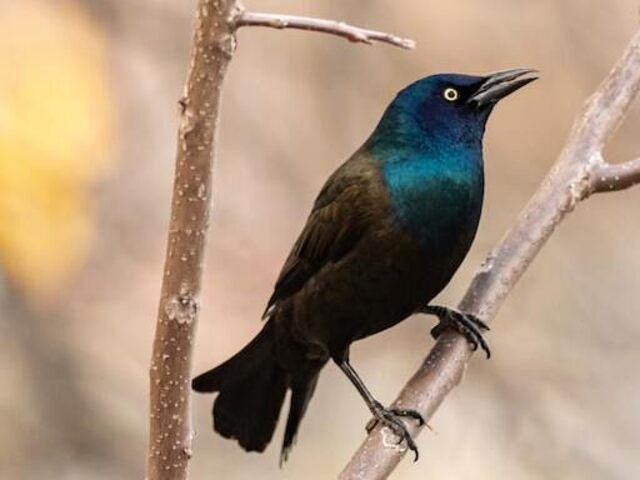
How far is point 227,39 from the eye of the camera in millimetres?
2088

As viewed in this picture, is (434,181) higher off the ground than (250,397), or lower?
higher

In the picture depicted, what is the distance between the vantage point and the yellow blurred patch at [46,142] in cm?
394

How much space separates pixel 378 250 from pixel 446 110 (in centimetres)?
41

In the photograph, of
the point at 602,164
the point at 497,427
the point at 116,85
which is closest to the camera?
the point at 602,164

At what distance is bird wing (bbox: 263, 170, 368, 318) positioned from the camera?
11.1 feet

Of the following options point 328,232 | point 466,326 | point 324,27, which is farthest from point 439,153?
point 324,27

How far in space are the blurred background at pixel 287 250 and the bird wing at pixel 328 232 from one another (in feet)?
6.79

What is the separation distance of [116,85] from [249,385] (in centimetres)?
218

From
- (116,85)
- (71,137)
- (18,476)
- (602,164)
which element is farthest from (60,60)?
(18,476)

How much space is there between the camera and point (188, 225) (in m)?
2.21

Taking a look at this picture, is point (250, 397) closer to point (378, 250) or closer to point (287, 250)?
point (378, 250)

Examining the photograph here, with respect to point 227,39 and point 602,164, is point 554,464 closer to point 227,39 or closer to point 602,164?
point 602,164

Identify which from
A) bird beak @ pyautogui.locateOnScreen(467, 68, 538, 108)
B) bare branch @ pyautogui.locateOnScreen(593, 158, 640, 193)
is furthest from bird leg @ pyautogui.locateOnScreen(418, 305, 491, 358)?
bird beak @ pyautogui.locateOnScreen(467, 68, 538, 108)

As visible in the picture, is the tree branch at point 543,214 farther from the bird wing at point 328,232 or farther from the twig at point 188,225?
the twig at point 188,225
